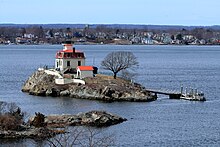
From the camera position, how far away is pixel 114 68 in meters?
73.2

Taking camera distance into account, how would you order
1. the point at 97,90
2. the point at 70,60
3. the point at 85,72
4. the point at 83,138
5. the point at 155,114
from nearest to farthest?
the point at 83,138, the point at 155,114, the point at 97,90, the point at 85,72, the point at 70,60

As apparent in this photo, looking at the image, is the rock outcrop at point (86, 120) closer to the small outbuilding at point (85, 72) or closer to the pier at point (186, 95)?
the pier at point (186, 95)

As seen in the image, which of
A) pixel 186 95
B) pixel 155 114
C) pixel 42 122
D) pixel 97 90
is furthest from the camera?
pixel 186 95

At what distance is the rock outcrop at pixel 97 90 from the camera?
63.3 metres

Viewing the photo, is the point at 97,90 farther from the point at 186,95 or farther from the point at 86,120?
the point at 86,120

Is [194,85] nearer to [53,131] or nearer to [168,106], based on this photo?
[168,106]

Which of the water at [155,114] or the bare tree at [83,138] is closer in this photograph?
the bare tree at [83,138]

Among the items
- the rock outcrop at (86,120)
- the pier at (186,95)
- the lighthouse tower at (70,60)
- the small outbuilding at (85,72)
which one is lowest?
the pier at (186,95)

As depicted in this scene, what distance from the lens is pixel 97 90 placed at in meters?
64.6

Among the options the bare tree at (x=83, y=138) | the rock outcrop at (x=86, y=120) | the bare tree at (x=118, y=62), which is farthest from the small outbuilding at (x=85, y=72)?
the bare tree at (x=83, y=138)

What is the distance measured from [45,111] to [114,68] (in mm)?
18916

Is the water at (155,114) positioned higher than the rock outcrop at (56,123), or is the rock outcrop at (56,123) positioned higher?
the rock outcrop at (56,123)

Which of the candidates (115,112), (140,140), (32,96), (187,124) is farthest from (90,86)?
(140,140)

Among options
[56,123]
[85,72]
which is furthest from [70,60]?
[56,123]
